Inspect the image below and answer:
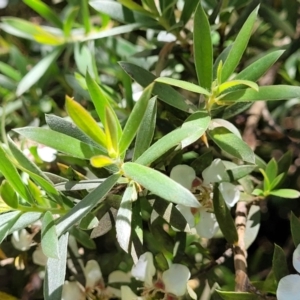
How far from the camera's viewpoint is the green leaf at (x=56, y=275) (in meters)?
0.45

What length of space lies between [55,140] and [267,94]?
0.20m

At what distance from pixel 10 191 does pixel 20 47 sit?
19.7 inches

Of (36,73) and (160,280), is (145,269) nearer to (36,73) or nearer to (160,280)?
(160,280)

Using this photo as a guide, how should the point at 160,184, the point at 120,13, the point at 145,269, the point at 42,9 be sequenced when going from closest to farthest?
the point at 160,184
the point at 145,269
the point at 120,13
the point at 42,9

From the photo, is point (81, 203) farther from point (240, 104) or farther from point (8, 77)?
point (8, 77)

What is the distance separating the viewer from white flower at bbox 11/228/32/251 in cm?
60

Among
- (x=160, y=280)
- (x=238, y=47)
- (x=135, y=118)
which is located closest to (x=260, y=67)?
(x=238, y=47)

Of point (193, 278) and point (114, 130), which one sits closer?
point (114, 130)

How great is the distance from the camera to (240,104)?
0.53 meters

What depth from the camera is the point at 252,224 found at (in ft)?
1.95

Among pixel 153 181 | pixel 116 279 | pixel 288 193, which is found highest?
pixel 153 181

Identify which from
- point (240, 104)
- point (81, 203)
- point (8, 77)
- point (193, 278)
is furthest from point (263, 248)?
point (8, 77)

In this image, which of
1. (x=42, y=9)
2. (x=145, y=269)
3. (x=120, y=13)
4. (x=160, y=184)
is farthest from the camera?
(x=42, y=9)

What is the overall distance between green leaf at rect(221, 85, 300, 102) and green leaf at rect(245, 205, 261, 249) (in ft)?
0.58
